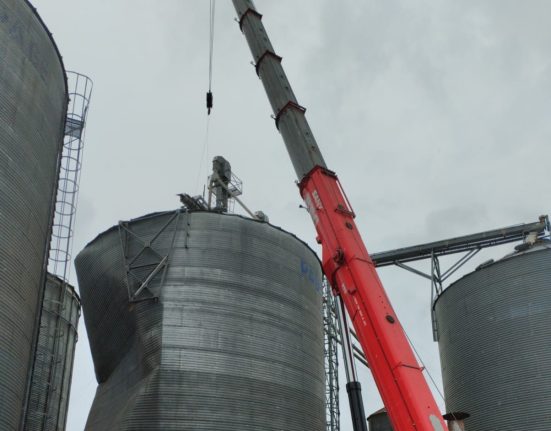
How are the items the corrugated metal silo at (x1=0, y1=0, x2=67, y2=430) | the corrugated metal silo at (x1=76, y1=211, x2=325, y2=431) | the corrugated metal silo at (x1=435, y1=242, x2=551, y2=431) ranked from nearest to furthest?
1. the corrugated metal silo at (x1=0, y1=0, x2=67, y2=430)
2. the corrugated metal silo at (x1=76, y1=211, x2=325, y2=431)
3. the corrugated metal silo at (x1=435, y1=242, x2=551, y2=431)

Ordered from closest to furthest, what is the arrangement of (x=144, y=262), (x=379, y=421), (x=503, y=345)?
(x=144, y=262), (x=503, y=345), (x=379, y=421)

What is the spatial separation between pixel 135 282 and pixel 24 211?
7258 millimetres

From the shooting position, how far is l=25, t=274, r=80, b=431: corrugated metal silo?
21.1 m

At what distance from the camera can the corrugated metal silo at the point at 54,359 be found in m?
21.1

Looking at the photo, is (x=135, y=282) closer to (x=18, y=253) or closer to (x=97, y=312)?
(x=97, y=312)

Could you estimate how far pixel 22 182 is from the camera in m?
16.1

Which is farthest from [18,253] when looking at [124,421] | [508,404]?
[508,404]

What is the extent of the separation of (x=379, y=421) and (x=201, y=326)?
19.6 metres

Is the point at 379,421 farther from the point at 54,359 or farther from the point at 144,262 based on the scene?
the point at 54,359

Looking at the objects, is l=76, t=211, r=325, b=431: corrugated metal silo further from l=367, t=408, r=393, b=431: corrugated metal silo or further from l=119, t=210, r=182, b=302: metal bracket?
l=367, t=408, r=393, b=431: corrugated metal silo

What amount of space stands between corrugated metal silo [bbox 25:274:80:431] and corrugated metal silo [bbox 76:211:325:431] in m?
1.31

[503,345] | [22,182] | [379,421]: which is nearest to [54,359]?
[22,182]

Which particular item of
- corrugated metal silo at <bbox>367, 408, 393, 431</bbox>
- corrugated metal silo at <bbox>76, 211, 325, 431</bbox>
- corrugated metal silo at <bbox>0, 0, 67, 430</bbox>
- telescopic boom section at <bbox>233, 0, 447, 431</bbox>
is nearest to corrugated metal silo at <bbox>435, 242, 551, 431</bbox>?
corrugated metal silo at <bbox>76, 211, 325, 431</bbox>

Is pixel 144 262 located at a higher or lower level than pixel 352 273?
higher
